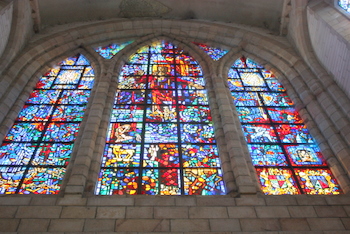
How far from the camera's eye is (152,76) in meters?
9.65

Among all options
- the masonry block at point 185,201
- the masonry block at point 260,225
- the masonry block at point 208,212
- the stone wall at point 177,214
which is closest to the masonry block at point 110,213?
the stone wall at point 177,214

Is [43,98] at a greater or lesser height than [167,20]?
lesser

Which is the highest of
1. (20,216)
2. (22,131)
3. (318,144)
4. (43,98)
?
(43,98)

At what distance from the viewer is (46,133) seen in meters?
7.60

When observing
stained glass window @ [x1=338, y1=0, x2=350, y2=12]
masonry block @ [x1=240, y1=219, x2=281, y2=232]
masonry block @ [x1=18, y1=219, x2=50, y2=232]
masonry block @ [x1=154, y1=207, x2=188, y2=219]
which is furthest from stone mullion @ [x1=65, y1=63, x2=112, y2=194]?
stained glass window @ [x1=338, y1=0, x2=350, y2=12]

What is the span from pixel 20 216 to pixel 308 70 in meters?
6.98

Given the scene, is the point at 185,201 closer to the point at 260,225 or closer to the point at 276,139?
the point at 260,225

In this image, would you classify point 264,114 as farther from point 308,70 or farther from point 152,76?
point 152,76

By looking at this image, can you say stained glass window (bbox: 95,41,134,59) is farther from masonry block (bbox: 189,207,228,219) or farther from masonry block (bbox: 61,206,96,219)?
masonry block (bbox: 189,207,228,219)

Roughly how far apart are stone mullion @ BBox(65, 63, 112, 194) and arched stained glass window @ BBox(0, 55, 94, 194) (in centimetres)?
40

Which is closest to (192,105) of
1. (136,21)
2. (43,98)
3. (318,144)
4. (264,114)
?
(264,114)

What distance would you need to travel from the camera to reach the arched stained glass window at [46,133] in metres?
6.48

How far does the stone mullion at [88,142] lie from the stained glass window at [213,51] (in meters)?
3.23

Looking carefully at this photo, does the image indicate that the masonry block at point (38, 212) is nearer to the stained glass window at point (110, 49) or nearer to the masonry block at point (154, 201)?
the masonry block at point (154, 201)
